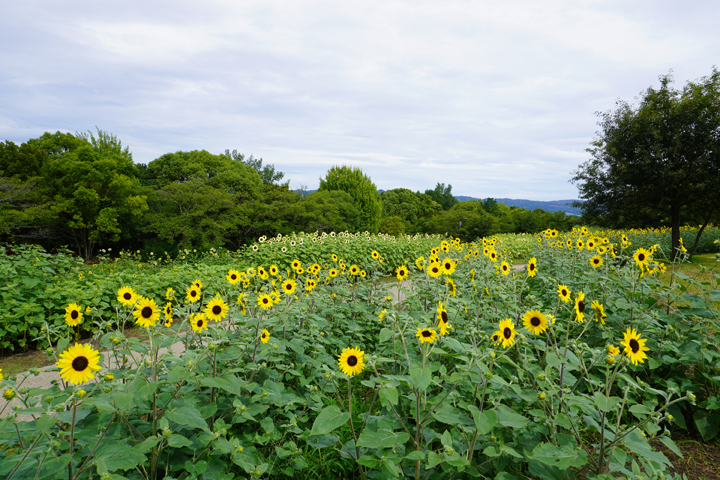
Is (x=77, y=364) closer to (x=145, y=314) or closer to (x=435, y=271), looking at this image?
(x=145, y=314)

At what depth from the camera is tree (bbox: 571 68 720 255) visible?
1021cm

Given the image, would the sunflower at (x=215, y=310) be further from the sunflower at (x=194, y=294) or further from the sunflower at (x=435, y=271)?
the sunflower at (x=435, y=271)

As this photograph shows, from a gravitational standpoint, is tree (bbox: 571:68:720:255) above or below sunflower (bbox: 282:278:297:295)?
above

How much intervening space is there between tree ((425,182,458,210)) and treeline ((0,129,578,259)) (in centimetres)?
3131

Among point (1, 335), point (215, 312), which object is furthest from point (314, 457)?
point (1, 335)

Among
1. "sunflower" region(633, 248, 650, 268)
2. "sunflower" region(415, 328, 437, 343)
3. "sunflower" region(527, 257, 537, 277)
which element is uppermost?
"sunflower" region(633, 248, 650, 268)

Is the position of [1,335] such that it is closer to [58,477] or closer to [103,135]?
[58,477]

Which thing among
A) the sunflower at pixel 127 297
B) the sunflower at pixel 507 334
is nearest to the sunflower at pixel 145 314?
the sunflower at pixel 127 297

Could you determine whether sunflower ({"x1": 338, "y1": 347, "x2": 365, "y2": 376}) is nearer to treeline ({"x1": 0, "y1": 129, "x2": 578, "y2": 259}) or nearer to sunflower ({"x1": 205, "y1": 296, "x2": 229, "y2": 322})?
sunflower ({"x1": 205, "y1": 296, "x2": 229, "y2": 322})

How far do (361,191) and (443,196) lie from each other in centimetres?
3371

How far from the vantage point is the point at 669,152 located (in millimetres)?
10469

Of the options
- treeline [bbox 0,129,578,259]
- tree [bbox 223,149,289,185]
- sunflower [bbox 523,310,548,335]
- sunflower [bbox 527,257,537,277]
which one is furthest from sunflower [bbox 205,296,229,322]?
tree [bbox 223,149,289,185]

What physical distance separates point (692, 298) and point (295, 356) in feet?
9.82

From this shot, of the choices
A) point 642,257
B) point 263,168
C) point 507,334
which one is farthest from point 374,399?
point 263,168
